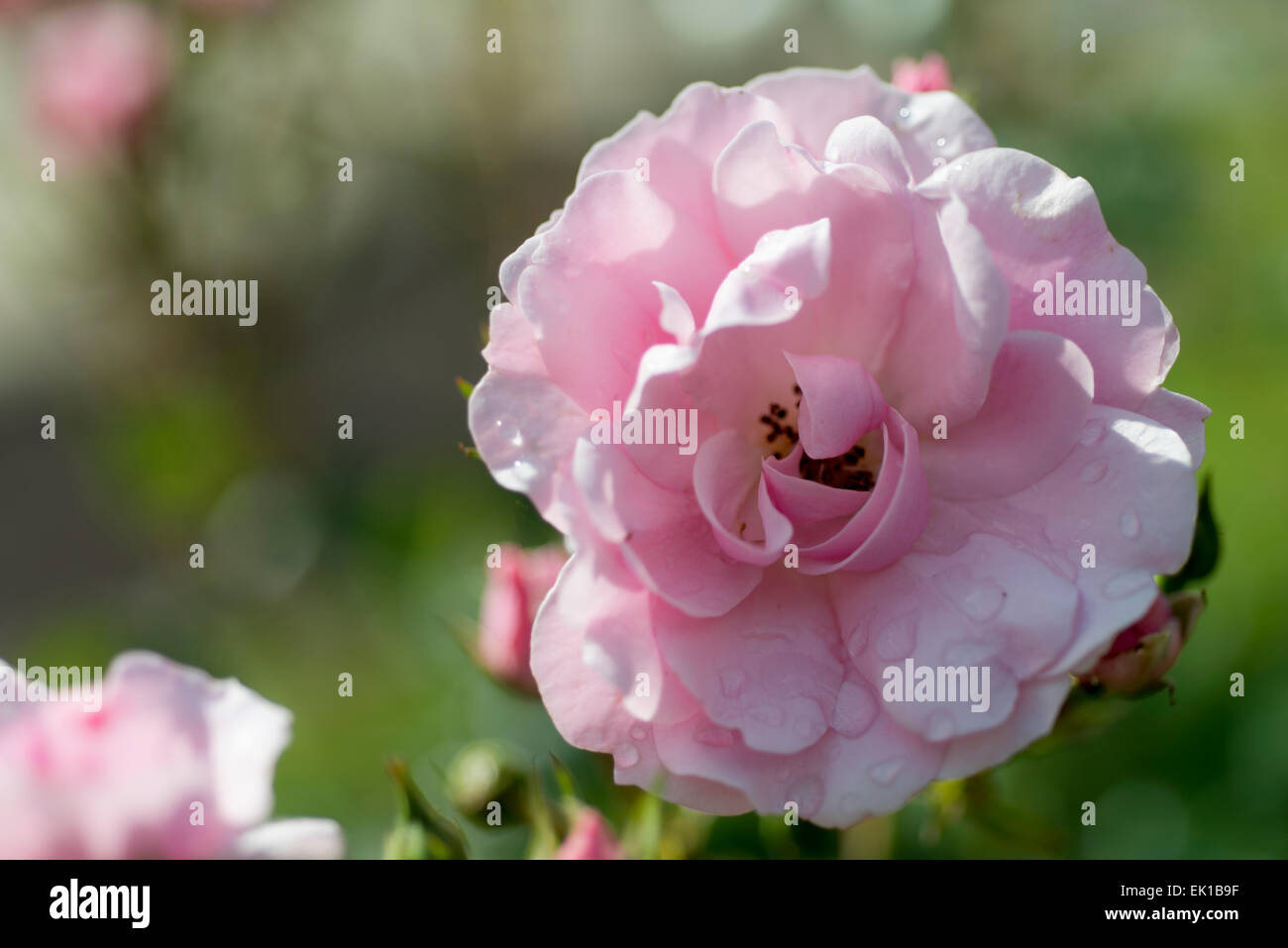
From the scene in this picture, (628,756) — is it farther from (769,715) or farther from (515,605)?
(515,605)

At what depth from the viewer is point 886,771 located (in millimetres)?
499

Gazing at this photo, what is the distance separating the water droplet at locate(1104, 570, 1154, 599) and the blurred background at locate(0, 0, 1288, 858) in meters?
0.18

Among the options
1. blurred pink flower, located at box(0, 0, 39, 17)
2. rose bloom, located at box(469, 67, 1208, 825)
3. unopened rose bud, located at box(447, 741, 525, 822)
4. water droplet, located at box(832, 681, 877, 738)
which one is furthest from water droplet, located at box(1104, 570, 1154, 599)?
blurred pink flower, located at box(0, 0, 39, 17)

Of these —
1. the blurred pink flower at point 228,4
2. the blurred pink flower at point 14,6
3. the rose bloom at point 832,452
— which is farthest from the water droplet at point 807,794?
the blurred pink flower at point 14,6

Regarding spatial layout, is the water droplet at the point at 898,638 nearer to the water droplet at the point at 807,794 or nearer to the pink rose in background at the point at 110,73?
the water droplet at the point at 807,794

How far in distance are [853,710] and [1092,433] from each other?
170 mm

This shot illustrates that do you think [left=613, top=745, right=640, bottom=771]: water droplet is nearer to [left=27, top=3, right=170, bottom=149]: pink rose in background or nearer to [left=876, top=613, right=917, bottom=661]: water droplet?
[left=876, top=613, right=917, bottom=661]: water droplet

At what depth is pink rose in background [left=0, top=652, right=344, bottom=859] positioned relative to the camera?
49 cm

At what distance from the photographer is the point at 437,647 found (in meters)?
1.28

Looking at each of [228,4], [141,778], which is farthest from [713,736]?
[228,4]

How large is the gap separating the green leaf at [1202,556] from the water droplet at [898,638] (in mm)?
199

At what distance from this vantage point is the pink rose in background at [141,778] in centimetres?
49

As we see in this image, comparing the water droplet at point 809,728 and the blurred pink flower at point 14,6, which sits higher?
the blurred pink flower at point 14,6
